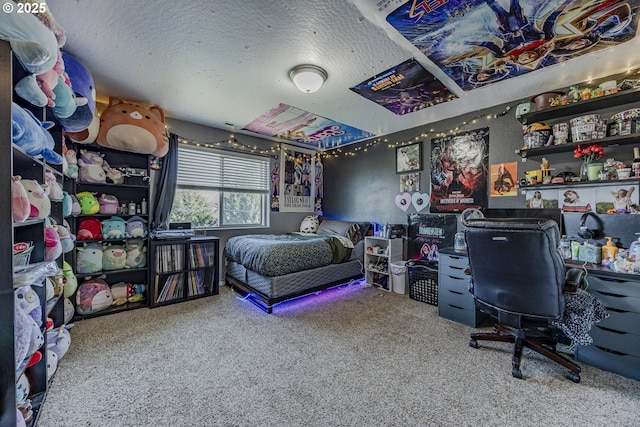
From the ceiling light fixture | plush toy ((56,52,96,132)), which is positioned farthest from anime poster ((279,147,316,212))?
plush toy ((56,52,96,132))

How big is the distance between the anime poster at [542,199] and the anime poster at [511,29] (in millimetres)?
1157

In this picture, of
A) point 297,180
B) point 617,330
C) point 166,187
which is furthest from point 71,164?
point 617,330

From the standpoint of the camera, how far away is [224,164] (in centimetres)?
403

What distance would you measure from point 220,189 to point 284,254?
5.55ft

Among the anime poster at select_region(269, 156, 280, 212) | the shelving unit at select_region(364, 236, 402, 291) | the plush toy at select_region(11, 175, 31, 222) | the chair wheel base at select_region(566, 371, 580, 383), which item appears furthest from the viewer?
the anime poster at select_region(269, 156, 280, 212)

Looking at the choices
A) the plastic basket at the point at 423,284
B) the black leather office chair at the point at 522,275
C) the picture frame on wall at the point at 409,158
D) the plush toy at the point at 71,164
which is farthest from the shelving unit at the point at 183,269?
the black leather office chair at the point at 522,275

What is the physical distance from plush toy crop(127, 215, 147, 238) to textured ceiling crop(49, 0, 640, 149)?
1332 millimetres

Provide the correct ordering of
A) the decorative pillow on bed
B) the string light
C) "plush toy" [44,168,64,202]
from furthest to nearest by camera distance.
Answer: the decorative pillow on bed → the string light → "plush toy" [44,168,64,202]

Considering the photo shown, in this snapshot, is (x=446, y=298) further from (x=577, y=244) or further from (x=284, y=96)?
(x=284, y=96)

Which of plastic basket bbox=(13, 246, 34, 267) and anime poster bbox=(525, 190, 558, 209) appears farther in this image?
anime poster bbox=(525, 190, 558, 209)

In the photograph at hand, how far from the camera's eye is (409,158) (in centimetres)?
379

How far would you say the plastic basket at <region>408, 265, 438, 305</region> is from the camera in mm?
3053

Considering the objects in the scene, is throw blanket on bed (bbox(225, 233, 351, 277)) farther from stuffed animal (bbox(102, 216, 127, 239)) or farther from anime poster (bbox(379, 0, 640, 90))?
anime poster (bbox(379, 0, 640, 90))

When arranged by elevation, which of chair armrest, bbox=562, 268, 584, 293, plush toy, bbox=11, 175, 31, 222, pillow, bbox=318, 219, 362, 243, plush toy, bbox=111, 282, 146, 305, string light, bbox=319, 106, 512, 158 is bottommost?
plush toy, bbox=111, 282, 146, 305
